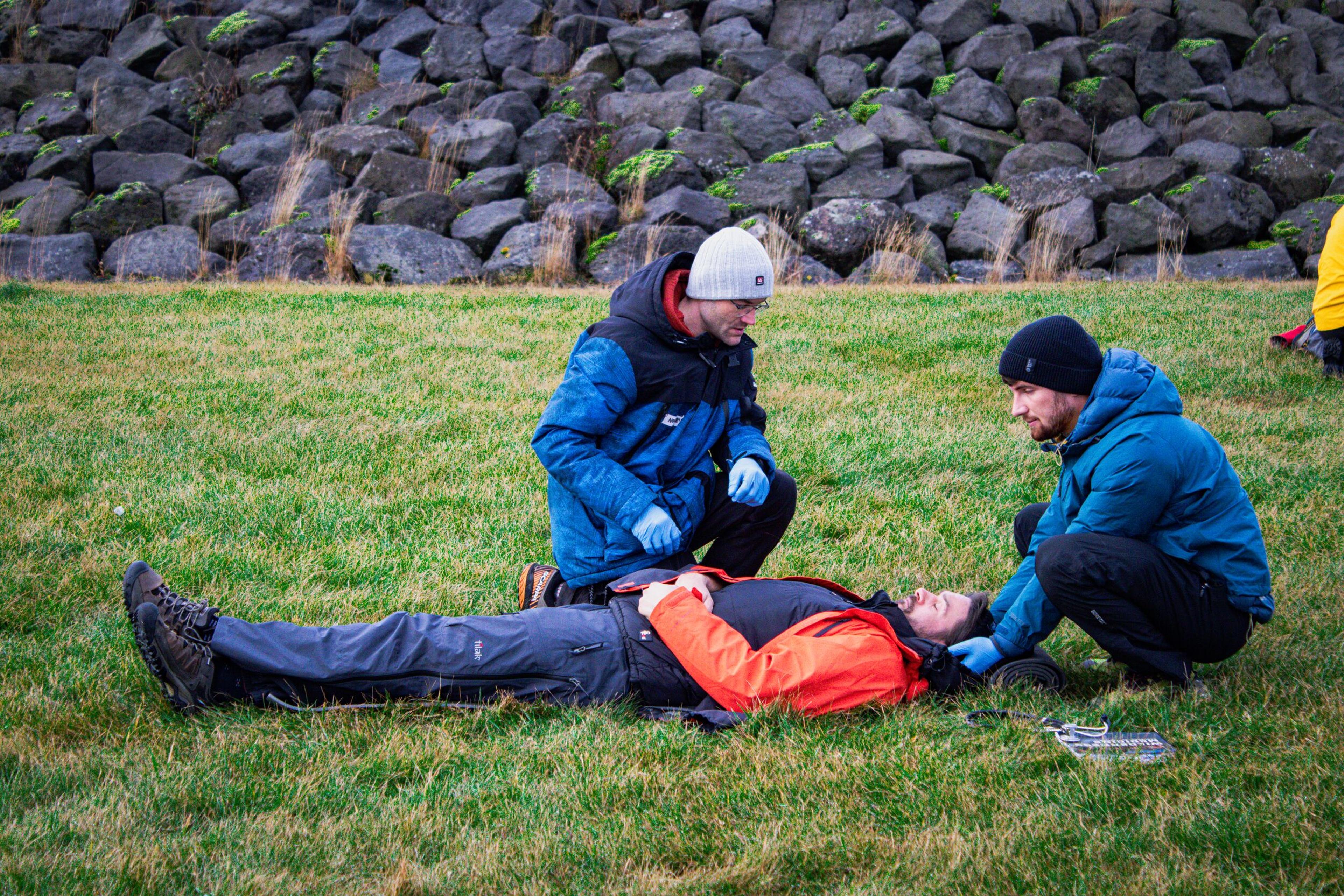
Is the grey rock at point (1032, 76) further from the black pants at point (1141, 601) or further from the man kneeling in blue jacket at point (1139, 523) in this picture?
the black pants at point (1141, 601)

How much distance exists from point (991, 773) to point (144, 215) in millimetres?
14249

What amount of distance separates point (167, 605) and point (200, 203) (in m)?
12.5

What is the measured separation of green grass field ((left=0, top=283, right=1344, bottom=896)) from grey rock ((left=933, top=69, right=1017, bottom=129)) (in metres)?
8.58

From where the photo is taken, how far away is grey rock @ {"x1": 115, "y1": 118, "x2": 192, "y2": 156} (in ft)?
52.6

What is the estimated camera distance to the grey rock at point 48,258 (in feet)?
41.5

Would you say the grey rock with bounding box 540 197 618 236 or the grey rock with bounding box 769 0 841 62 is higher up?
the grey rock with bounding box 769 0 841 62

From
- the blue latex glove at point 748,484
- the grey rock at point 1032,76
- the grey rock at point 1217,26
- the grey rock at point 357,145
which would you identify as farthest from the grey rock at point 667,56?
the blue latex glove at point 748,484

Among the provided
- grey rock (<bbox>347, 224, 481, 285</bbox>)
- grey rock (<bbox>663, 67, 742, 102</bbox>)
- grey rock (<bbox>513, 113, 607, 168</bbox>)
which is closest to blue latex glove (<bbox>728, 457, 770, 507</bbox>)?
grey rock (<bbox>347, 224, 481, 285</bbox>)

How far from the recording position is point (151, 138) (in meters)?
16.1

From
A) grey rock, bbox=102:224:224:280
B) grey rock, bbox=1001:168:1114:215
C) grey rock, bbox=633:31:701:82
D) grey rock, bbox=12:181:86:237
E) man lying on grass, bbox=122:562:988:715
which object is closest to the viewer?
man lying on grass, bbox=122:562:988:715

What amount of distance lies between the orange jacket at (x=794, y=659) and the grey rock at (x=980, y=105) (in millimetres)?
15024

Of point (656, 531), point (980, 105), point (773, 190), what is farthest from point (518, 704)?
point (980, 105)

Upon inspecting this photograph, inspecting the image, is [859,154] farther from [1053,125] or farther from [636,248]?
[636,248]

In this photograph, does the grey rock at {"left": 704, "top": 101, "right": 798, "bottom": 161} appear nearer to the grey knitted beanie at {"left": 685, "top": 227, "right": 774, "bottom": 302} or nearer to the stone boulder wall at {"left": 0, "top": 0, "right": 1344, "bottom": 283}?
the stone boulder wall at {"left": 0, "top": 0, "right": 1344, "bottom": 283}
